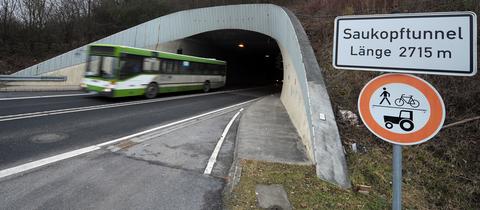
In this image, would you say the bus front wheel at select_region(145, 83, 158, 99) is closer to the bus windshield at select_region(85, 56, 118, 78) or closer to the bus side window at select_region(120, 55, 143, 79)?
the bus side window at select_region(120, 55, 143, 79)

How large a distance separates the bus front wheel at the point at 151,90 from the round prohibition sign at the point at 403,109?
16421mm

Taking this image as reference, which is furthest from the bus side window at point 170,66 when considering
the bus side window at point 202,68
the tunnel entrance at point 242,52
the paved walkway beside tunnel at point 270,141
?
the paved walkway beside tunnel at point 270,141

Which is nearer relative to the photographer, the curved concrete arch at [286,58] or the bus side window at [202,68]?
the curved concrete arch at [286,58]

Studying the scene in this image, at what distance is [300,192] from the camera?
485 cm

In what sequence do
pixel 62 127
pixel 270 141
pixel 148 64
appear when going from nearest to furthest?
1. pixel 270 141
2. pixel 62 127
3. pixel 148 64

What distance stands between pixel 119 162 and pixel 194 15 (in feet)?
72.5

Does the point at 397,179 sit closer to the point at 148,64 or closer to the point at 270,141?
the point at 270,141

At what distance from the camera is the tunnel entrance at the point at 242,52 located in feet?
92.8

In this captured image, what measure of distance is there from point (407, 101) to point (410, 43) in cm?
47

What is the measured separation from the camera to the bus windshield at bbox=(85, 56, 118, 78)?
15.1 meters

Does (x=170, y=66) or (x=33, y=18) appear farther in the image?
(x=33, y=18)

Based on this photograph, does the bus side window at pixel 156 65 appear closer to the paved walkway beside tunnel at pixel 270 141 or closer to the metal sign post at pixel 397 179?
the paved walkway beside tunnel at pixel 270 141

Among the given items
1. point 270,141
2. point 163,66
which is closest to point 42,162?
point 270,141

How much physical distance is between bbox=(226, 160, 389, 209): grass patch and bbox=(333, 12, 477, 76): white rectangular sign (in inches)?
98.9
